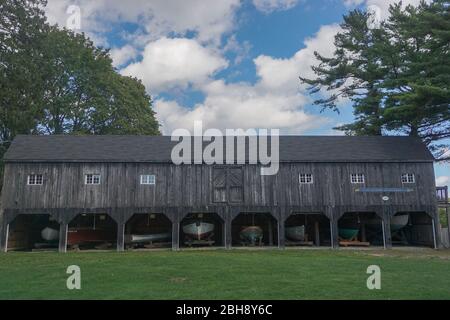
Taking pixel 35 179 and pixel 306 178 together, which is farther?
pixel 306 178

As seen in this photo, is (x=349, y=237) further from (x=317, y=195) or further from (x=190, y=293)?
(x=190, y=293)

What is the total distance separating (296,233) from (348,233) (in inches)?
133

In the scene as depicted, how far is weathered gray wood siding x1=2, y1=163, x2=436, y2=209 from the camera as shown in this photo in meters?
22.9

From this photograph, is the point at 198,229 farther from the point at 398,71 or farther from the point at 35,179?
the point at 398,71

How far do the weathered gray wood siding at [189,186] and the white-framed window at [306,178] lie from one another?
0.19 m

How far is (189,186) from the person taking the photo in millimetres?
23656

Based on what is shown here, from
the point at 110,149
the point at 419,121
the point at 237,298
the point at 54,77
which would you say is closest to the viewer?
the point at 237,298

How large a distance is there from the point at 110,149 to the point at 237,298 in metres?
17.8

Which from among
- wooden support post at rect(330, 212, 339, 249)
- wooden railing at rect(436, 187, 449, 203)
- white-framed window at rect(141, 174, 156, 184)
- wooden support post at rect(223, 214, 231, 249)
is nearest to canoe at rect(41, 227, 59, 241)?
white-framed window at rect(141, 174, 156, 184)

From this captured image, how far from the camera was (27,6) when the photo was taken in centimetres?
2970

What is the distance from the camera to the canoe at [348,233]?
2581 cm

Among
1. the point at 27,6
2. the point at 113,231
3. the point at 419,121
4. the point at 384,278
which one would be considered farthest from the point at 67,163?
the point at 419,121

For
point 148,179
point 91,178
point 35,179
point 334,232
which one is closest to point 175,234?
point 148,179

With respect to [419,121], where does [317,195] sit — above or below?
below
